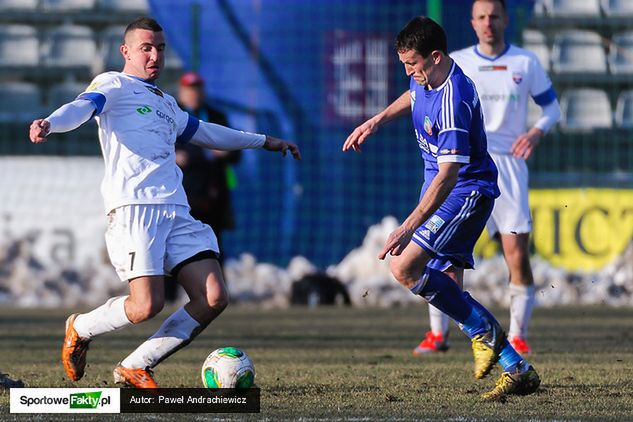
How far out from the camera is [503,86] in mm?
8734

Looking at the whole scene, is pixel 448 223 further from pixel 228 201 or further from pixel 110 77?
pixel 228 201

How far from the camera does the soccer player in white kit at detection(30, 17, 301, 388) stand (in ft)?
19.8

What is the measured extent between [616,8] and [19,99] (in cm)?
792

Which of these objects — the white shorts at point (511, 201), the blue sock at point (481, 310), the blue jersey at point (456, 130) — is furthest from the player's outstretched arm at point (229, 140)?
the white shorts at point (511, 201)

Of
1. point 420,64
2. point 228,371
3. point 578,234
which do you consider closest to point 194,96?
point 578,234

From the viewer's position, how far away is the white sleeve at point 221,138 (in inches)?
260

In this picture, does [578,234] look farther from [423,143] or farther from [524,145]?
[423,143]

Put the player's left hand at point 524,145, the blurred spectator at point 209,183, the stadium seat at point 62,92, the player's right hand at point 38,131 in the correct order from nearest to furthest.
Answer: the player's right hand at point 38,131 < the player's left hand at point 524,145 < the blurred spectator at point 209,183 < the stadium seat at point 62,92

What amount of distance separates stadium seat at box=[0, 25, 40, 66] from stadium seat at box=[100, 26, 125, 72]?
948mm

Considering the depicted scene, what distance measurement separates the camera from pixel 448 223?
6324 millimetres

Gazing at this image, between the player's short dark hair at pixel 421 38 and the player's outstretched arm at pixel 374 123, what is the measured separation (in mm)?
800

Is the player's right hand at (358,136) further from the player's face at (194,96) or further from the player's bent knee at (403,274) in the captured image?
the player's face at (194,96)

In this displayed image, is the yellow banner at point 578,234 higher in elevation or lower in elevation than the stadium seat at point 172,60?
lower

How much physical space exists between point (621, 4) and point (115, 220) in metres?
11.5
